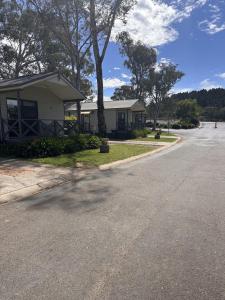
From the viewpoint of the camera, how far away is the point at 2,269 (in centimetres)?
309

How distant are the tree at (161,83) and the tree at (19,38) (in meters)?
19.6

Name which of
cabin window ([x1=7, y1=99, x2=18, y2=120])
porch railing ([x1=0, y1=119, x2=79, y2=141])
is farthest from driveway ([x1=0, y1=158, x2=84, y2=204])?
cabin window ([x1=7, y1=99, x2=18, y2=120])

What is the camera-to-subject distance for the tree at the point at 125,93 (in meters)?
49.3

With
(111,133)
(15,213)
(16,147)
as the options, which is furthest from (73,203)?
(111,133)

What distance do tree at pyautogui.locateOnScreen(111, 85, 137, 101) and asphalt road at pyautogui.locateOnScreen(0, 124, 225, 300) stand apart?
43625mm

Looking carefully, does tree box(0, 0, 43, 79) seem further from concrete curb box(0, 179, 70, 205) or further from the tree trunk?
concrete curb box(0, 179, 70, 205)

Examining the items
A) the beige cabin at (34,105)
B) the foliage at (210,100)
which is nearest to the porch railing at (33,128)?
the beige cabin at (34,105)

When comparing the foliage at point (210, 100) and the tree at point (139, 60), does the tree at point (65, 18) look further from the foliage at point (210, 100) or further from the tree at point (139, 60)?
the foliage at point (210, 100)

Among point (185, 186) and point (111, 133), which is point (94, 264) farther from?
point (111, 133)

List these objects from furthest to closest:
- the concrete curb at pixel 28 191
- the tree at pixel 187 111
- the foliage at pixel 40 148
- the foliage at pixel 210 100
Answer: the foliage at pixel 210 100 → the tree at pixel 187 111 → the foliage at pixel 40 148 → the concrete curb at pixel 28 191

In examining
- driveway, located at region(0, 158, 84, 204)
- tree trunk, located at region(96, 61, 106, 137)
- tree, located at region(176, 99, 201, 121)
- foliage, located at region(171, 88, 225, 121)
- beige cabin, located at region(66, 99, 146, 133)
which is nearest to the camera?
driveway, located at region(0, 158, 84, 204)

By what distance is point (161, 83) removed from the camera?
4284cm

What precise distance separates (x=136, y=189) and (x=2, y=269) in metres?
4.12

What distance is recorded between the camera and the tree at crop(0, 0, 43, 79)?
26.3m
